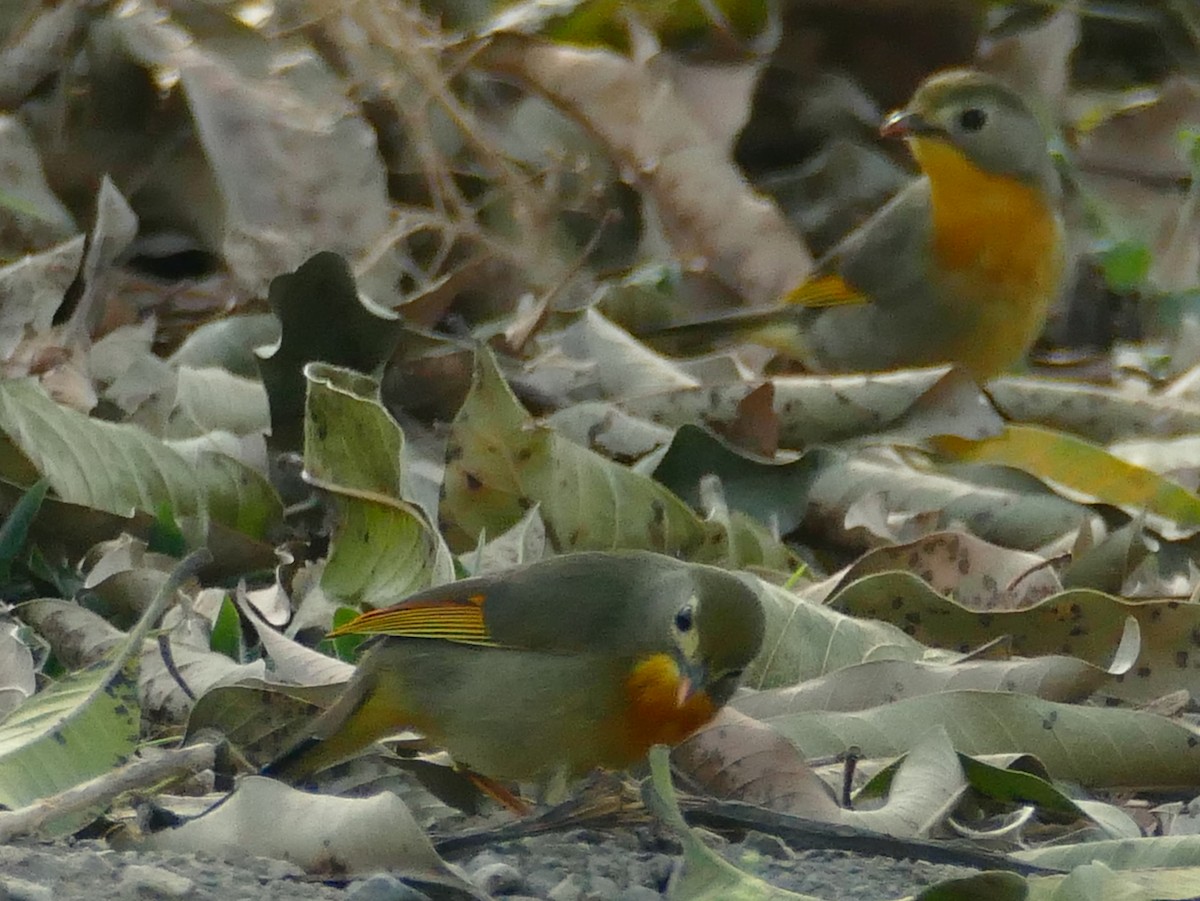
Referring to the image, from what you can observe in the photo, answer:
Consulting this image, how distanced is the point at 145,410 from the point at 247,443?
0.37 metres

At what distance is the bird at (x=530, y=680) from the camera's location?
263cm

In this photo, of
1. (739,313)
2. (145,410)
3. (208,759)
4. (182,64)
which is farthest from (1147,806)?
(182,64)

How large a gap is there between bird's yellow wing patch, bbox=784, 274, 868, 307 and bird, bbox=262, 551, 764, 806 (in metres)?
3.05

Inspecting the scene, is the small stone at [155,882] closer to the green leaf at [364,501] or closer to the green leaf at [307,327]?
the green leaf at [364,501]

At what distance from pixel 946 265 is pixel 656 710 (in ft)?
10.9

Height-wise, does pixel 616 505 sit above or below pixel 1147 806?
above

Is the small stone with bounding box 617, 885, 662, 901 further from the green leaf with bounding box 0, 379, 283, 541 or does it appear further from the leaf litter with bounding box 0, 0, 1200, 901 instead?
the green leaf with bounding box 0, 379, 283, 541

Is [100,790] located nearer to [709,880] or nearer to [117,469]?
[709,880]

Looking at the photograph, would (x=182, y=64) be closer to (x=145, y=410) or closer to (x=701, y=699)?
(x=145, y=410)

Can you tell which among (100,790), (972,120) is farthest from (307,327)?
(972,120)

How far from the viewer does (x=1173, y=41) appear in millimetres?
8195

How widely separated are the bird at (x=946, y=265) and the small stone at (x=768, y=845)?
3132 mm

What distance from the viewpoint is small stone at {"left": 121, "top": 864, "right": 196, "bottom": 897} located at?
2082mm

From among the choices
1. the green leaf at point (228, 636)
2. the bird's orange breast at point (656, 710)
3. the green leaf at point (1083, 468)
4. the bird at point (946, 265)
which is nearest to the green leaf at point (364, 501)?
the green leaf at point (228, 636)
